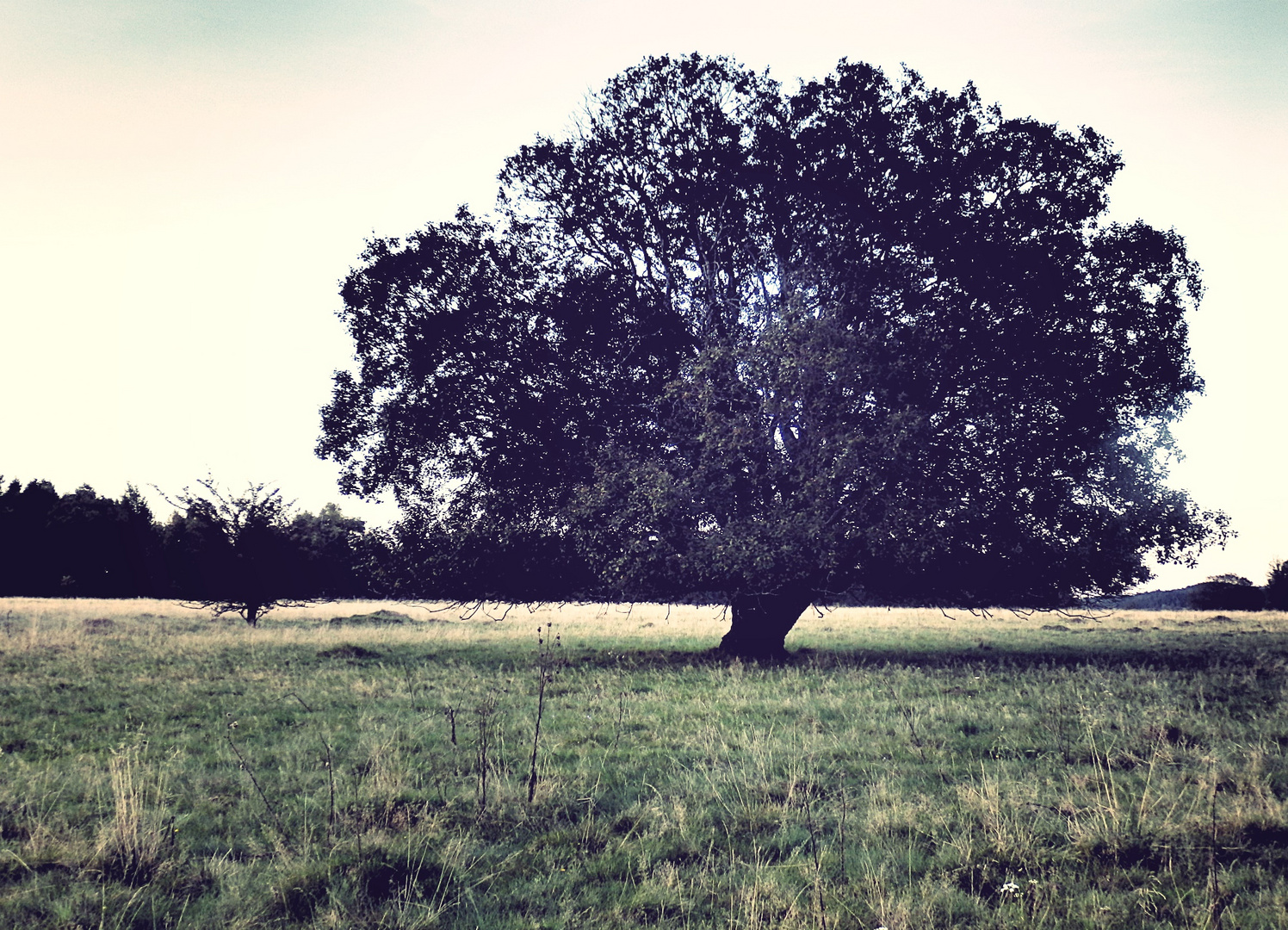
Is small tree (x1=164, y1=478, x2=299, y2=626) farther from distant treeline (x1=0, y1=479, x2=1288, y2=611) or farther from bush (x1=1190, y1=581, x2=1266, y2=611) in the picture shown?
bush (x1=1190, y1=581, x2=1266, y2=611)

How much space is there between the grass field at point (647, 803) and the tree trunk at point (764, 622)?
435cm

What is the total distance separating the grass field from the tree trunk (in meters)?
4.35

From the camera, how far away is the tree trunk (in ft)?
60.6

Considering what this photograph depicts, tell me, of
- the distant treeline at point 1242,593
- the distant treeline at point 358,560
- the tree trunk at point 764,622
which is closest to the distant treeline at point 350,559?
the distant treeline at point 358,560

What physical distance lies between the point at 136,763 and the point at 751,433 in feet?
36.3

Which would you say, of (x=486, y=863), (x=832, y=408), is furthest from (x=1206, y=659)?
(x=486, y=863)

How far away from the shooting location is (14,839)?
213 inches

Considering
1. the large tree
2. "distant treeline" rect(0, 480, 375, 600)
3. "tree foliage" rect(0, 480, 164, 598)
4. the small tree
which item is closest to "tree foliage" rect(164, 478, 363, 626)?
the small tree

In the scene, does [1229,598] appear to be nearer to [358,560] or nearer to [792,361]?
[792,361]

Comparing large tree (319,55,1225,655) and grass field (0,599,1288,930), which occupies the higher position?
large tree (319,55,1225,655)

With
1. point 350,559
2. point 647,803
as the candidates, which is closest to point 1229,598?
point 350,559

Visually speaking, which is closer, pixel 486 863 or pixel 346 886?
pixel 346 886

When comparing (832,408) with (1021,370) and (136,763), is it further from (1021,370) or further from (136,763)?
(136,763)

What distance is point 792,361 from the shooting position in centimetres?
1470
